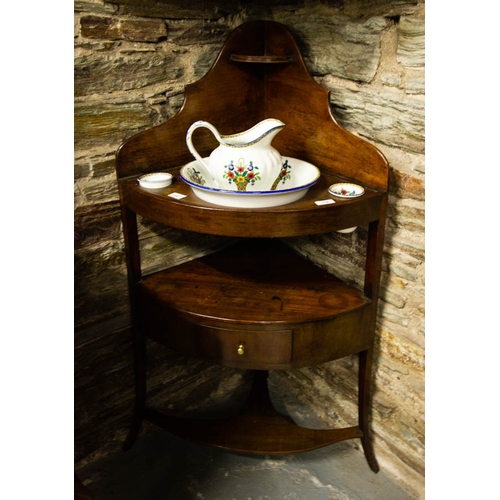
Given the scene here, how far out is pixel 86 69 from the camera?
1.25m

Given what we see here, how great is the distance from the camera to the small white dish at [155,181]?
1.28m

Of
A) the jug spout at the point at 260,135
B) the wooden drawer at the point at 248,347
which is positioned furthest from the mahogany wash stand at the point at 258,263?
the jug spout at the point at 260,135

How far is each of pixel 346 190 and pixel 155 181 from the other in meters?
0.46

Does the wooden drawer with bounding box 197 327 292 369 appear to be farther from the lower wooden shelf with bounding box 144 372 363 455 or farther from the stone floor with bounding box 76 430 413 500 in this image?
the stone floor with bounding box 76 430 413 500

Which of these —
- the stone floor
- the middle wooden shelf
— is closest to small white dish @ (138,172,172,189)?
the middle wooden shelf

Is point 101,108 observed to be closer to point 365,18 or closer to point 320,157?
point 320,157

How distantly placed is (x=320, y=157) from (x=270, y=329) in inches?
19.2

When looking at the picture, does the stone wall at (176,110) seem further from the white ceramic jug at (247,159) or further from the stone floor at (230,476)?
the white ceramic jug at (247,159)

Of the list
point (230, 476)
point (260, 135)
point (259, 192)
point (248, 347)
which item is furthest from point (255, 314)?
point (230, 476)

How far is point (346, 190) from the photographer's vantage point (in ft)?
4.12

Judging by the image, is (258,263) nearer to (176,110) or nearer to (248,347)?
(248,347)

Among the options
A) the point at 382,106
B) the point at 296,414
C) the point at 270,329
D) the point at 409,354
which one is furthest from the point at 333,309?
the point at 296,414

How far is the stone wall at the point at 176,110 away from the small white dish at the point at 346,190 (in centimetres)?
12

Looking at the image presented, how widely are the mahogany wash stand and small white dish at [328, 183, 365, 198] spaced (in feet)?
0.07
